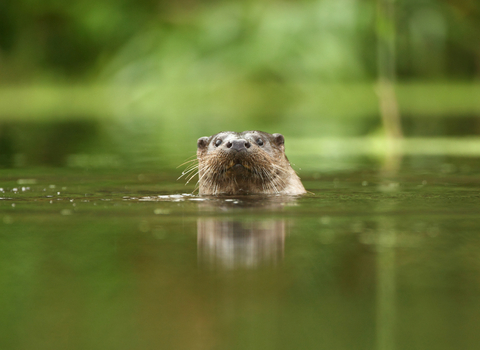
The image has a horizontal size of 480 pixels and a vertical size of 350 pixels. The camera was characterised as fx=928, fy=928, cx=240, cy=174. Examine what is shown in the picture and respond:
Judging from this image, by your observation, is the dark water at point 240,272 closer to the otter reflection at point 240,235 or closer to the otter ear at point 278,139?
the otter reflection at point 240,235

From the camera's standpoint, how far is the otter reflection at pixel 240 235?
3520 millimetres

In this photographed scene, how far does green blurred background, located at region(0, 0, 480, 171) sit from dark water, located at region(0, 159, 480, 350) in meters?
7.97

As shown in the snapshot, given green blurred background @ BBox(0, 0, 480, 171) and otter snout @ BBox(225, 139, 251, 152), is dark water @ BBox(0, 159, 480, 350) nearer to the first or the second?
otter snout @ BBox(225, 139, 251, 152)

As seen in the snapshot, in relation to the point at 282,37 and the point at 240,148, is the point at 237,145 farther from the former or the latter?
the point at 282,37

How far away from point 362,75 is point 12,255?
49.1 ft

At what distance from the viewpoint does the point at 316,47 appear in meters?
18.1

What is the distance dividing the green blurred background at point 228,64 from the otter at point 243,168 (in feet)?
22.3

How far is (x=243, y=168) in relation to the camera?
19.0 ft

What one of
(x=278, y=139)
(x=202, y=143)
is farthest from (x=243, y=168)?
(x=278, y=139)

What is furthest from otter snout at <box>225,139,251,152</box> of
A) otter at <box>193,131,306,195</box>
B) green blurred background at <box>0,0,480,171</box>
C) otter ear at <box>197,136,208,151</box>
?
green blurred background at <box>0,0,480,171</box>

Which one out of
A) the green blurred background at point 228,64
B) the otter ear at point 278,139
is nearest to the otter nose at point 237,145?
the otter ear at point 278,139

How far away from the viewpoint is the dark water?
2562 millimetres

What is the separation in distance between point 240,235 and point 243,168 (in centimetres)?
175

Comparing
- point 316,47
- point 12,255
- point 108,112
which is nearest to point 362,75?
point 316,47
